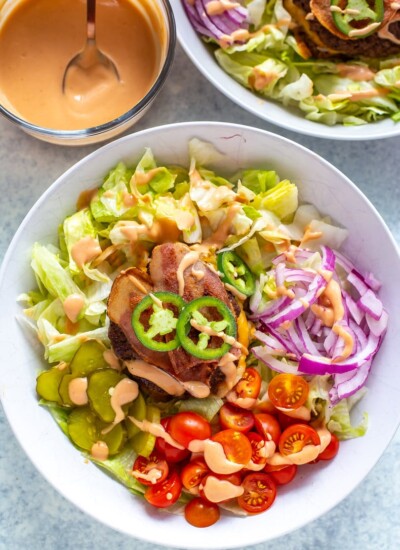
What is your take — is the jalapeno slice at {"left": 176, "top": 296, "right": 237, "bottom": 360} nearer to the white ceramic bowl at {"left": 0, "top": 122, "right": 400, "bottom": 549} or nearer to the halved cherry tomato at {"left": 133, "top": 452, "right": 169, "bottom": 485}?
the halved cherry tomato at {"left": 133, "top": 452, "right": 169, "bottom": 485}

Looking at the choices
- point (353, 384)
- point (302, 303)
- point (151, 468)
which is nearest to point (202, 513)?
point (151, 468)

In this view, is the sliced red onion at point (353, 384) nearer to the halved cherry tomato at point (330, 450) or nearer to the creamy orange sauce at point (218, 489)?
the halved cherry tomato at point (330, 450)

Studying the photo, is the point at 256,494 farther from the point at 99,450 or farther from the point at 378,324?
the point at 378,324

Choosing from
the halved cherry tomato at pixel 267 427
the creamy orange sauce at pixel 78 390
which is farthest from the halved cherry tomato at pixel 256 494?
the creamy orange sauce at pixel 78 390

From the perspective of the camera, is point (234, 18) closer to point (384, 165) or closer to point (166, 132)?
point (166, 132)

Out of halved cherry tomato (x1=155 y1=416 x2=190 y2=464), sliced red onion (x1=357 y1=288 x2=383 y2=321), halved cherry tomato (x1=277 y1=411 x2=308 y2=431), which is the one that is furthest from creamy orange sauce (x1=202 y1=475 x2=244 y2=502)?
sliced red onion (x1=357 y1=288 x2=383 y2=321)

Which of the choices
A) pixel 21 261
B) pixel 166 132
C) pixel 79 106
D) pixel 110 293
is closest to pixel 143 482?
pixel 110 293
